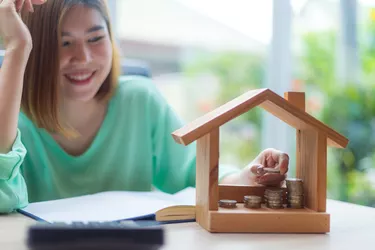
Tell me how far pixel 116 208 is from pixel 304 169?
326mm

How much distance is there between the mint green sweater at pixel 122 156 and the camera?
1.10 metres

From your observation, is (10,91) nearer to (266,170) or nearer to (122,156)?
(122,156)

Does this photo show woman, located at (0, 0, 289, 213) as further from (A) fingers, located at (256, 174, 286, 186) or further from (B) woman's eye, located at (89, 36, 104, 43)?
(A) fingers, located at (256, 174, 286, 186)

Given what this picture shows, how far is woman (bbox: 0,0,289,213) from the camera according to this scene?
3.48ft

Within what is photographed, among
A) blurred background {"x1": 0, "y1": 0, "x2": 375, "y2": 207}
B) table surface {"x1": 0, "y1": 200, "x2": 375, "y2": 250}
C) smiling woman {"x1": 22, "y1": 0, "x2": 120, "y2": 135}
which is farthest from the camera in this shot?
blurred background {"x1": 0, "y1": 0, "x2": 375, "y2": 207}

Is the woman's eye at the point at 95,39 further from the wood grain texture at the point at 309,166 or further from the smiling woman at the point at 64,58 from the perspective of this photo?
the wood grain texture at the point at 309,166

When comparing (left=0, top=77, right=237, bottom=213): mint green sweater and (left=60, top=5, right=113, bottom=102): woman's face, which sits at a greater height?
(left=60, top=5, right=113, bottom=102): woman's face

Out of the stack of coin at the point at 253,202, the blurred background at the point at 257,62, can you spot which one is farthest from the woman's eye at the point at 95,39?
the blurred background at the point at 257,62

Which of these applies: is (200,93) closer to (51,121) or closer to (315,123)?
(51,121)

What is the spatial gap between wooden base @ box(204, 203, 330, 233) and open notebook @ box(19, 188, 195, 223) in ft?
0.25

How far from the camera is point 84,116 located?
3.77 feet

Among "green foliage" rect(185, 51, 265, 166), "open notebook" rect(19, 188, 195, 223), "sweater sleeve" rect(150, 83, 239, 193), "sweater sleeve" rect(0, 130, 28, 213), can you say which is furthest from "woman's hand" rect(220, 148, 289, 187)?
"green foliage" rect(185, 51, 265, 166)

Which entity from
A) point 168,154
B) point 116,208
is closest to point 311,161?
point 116,208

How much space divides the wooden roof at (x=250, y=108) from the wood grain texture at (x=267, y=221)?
4.5 inches
